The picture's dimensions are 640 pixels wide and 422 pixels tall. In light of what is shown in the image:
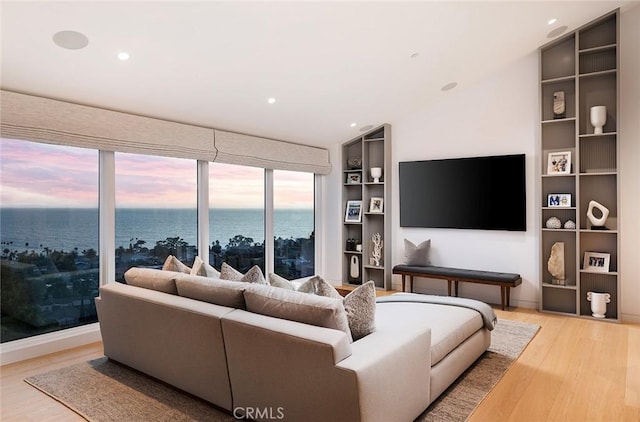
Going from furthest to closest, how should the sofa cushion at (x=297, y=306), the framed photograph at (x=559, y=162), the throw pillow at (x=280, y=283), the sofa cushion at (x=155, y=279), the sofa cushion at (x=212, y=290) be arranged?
the framed photograph at (x=559, y=162) → the sofa cushion at (x=155, y=279) → the throw pillow at (x=280, y=283) → the sofa cushion at (x=212, y=290) → the sofa cushion at (x=297, y=306)

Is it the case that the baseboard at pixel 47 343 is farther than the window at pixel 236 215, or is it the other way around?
the window at pixel 236 215

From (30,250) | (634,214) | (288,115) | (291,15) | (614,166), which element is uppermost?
(291,15)

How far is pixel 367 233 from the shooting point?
22.4 feet

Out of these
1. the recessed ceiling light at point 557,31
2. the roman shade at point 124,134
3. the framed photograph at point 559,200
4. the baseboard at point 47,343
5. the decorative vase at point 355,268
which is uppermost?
the recessed ceiling light at point 557,31

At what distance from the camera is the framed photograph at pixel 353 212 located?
267 inches

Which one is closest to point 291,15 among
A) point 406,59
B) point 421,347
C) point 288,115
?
point 406,59

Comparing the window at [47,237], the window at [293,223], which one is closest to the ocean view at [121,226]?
the window at [47,237]

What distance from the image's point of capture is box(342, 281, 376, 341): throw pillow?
8.30ft

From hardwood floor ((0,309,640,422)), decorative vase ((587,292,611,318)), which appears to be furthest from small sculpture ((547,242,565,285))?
hardwood floor ((0,309,640,422))

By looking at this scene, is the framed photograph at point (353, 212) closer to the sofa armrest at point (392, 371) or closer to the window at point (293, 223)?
the window at point (293, 223)

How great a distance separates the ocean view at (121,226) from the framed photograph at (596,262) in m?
4.06

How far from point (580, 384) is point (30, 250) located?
15.5 feet

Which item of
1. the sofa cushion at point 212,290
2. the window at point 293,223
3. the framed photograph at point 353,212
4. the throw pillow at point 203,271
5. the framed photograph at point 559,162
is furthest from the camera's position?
the framed photograph at point 353,212

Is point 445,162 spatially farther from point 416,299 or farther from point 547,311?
point 416,299
